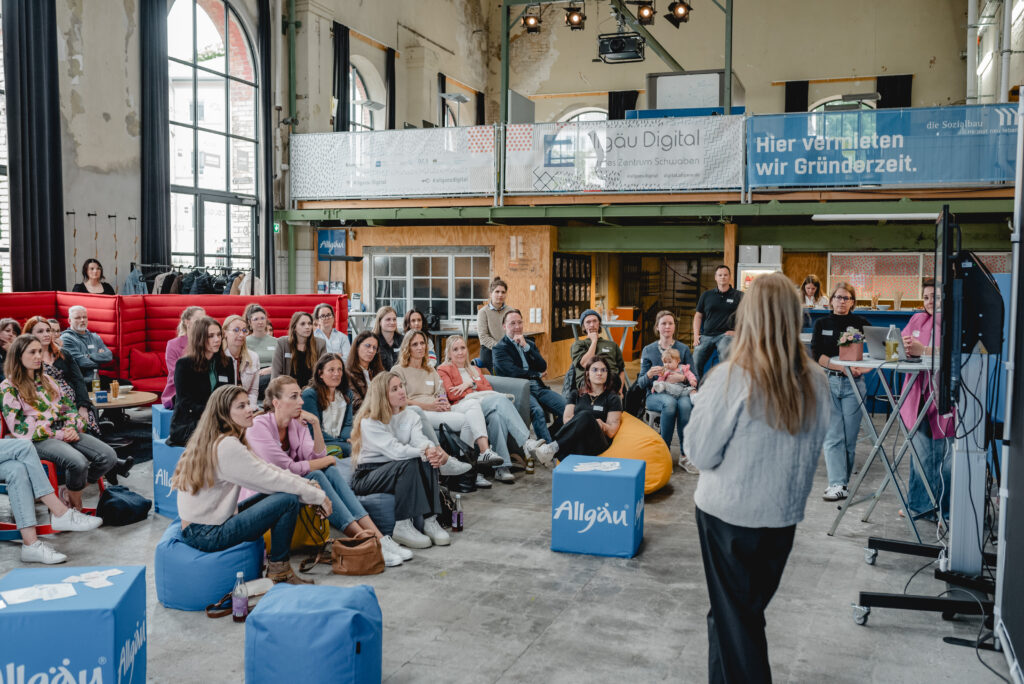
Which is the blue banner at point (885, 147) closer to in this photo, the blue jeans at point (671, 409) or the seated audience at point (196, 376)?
the blue jeans at point (671, 409)

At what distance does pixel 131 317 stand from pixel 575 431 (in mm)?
5392

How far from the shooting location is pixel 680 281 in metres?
19.9

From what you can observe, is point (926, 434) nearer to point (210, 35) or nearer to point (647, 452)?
point (647, 452)

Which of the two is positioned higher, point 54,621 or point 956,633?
point 54,621

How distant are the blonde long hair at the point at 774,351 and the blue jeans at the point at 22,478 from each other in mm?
4394

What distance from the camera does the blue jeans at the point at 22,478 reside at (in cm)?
522

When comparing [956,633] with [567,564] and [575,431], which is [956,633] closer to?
[567,564]


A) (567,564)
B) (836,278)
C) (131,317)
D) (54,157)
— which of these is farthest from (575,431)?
(836,278)

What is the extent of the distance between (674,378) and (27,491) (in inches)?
210

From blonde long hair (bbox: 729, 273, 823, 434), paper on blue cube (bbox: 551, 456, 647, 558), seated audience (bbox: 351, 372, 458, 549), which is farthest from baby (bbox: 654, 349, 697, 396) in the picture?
blonde long hair (bbox: 729, 273, 823, 434)

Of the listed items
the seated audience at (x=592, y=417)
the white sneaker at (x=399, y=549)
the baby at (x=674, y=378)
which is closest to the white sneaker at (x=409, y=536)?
the white sneaker at (x=399, y=549)

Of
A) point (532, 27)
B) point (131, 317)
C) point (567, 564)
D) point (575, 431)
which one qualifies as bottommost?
point (567, 564)

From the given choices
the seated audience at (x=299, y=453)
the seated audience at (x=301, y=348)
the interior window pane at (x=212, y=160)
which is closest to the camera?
the seated audience at (x=299, y=453)

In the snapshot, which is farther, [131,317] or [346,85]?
[346,85]
